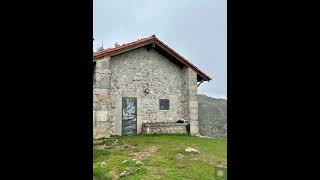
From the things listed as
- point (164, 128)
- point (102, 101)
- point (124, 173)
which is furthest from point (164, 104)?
point (124, 173)

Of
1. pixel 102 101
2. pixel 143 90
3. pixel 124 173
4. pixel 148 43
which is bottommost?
pixel 124 173

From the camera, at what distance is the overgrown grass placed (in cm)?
632

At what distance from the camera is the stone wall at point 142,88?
37.9ft

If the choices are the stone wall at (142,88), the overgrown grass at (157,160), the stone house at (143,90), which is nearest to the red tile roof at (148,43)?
the stone house at (143,90)

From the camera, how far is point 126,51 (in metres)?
12.7

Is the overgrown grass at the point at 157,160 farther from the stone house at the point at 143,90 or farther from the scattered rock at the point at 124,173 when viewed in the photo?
the stone house at the point at 143,90

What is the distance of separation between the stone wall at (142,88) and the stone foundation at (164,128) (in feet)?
0.99

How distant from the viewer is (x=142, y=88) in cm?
1303

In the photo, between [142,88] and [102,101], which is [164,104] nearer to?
[142,88]

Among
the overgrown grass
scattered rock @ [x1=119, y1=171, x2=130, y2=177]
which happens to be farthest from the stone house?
scattered rock @ [x1=119, y1=171, x2=130, y2=177]

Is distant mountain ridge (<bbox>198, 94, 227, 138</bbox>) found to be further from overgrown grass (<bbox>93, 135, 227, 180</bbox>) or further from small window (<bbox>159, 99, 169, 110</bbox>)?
overgrown grass (<bbox>93, 135, 227, 180</bbox>)

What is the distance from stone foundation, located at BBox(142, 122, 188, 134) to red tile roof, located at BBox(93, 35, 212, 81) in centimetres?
292

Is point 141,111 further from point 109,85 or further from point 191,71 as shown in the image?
point 191,71

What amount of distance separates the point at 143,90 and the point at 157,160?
5.72m
